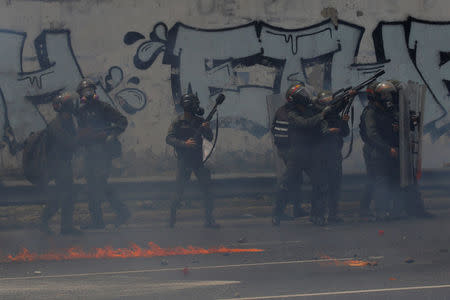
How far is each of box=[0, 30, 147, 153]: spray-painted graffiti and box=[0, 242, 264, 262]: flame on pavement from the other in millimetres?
3877

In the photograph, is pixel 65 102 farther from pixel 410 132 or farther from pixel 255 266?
pixel 410 132

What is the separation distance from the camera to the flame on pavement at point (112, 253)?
27.0 feet

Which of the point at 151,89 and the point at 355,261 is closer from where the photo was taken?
the point at 355,261

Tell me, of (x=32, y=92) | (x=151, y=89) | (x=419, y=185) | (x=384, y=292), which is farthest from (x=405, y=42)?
(x=384, y=292)

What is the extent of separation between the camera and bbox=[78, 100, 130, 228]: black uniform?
10320mm

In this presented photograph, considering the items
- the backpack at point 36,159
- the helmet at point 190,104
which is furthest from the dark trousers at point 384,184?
the backpack at point 36,159

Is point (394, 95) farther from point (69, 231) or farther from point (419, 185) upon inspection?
point (69, 231)

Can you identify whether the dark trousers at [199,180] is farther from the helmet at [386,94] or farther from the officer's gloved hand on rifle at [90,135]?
the helmet at [386,94]

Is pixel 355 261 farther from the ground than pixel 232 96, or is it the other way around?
pixel 232 96

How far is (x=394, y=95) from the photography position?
10.5 meters

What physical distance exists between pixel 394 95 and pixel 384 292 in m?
4.71

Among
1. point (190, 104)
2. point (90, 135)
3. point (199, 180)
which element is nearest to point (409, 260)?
point (199, 180)

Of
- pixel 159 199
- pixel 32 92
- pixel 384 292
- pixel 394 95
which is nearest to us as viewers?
pixel 384 292

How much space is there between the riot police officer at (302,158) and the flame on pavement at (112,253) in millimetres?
2052
